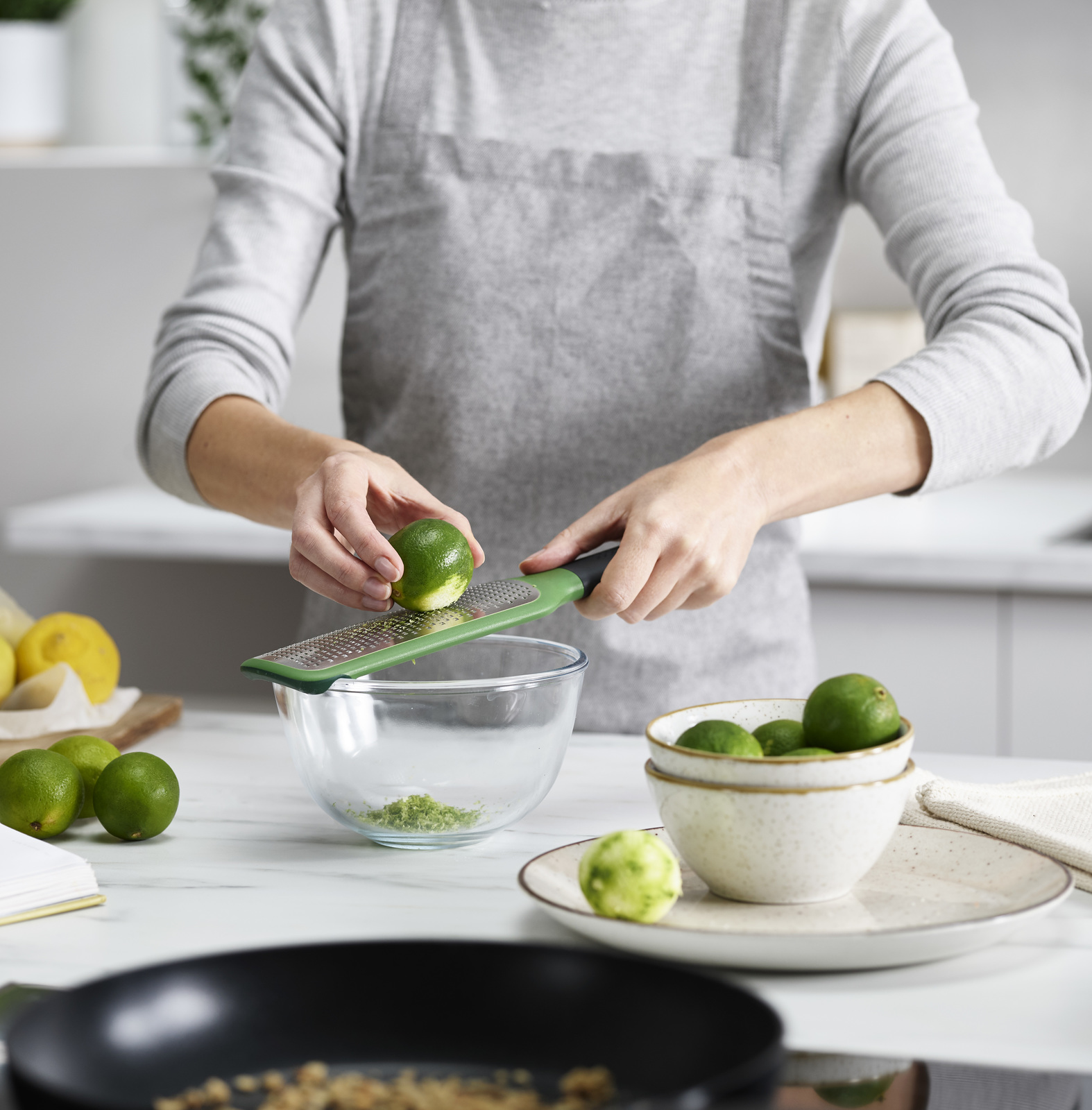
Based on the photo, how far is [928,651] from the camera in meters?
1.94

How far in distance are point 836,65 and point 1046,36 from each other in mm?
1403

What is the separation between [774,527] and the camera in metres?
1.47

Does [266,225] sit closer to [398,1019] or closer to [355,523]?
[355,523]

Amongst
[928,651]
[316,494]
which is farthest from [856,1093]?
[928,651]

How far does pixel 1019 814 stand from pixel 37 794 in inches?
26.1

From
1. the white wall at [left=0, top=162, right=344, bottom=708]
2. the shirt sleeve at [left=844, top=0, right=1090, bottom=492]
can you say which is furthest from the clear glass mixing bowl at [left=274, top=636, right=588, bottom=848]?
the white wall at [left=0, top=162, right=344, bottom=708]

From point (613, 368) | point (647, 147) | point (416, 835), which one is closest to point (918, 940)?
point (416, 835)

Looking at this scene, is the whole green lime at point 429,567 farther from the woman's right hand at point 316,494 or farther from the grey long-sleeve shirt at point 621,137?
the grey long-sleeve shirt at point 621,137

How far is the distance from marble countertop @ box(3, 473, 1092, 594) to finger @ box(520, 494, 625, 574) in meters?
0.84

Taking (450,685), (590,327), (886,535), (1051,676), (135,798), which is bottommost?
(1051,676)

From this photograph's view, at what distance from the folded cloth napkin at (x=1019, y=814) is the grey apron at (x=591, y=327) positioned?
49 centimetres

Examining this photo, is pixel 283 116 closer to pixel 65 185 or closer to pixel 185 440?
pixel 185 440

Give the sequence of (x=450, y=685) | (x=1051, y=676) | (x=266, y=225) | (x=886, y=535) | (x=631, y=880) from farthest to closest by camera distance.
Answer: (x=886, y=535), (x=1051, y=676), (x=266, y=225), (x=450, y=685), (x=631, y=880)

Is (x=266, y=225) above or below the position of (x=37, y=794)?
above
